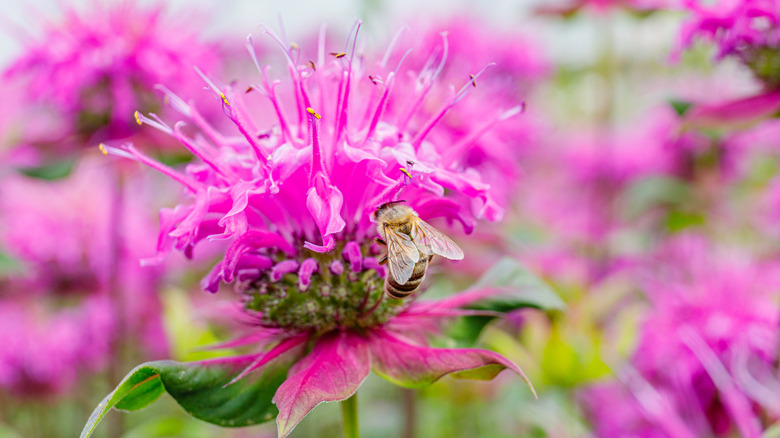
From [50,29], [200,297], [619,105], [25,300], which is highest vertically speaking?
[50,29]

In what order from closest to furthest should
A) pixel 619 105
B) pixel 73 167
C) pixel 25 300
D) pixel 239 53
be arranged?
pixel 73 167 → pixel 25 300 → pixel 239 53 → pixel 619 105

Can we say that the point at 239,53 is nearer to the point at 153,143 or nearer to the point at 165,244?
the point at 153,143

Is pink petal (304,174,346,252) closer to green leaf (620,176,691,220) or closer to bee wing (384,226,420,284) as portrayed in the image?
bee wing (384,226,420,284)

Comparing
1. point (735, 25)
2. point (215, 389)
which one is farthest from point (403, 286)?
point (735, 25)

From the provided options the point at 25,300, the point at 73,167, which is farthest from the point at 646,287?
the point at 25,300

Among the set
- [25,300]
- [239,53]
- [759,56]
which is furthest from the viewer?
[239,53]

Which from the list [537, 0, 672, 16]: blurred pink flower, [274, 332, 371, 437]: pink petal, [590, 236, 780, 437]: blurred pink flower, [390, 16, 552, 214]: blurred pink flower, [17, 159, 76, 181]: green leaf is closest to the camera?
[274, 332, 371, 437]: pink petal

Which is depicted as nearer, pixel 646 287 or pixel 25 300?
pixel 646 287

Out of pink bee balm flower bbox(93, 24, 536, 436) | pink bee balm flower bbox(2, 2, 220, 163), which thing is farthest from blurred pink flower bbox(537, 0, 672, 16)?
pink bee balm flower bbox(93, 24, 536, 436)
